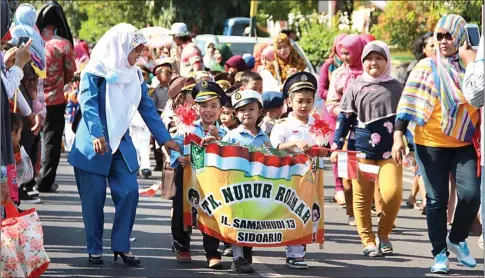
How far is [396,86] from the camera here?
438 inches

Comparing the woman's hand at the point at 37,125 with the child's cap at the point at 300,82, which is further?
the woman's hand at the point at 37,125

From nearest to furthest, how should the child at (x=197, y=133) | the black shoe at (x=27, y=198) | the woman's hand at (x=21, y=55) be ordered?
1. the woman's hand at (x=21, y=55)
2. the child at (x=197, y=133)
3. the black shoe at (x=27, y=198)

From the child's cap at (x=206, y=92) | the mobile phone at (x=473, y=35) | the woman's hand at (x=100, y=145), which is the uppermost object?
the mobile phone at (x=473, y=35)

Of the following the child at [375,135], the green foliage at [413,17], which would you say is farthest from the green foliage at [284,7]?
the child at [375,135]

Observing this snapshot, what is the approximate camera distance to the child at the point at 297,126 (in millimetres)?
10211

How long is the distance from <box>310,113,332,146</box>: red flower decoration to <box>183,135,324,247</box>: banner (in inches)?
13.1

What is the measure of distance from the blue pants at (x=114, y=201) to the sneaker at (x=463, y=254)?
2.52 m

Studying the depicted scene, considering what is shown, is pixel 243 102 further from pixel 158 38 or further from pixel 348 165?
pixel 158 38

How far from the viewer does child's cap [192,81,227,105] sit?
33.8ft

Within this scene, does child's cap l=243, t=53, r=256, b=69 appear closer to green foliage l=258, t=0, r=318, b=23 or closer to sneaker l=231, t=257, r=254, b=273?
sneaker l=231, t=257, r=254, b=273

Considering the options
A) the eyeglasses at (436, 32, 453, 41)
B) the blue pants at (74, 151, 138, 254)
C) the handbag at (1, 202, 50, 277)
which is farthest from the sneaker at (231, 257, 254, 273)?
the eyeglasses at (436, 32, 453, 41)

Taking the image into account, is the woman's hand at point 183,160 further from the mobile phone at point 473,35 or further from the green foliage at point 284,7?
the green foliage at point 284,7

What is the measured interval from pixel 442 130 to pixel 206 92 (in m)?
1.86

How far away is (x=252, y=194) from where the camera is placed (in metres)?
9.93
